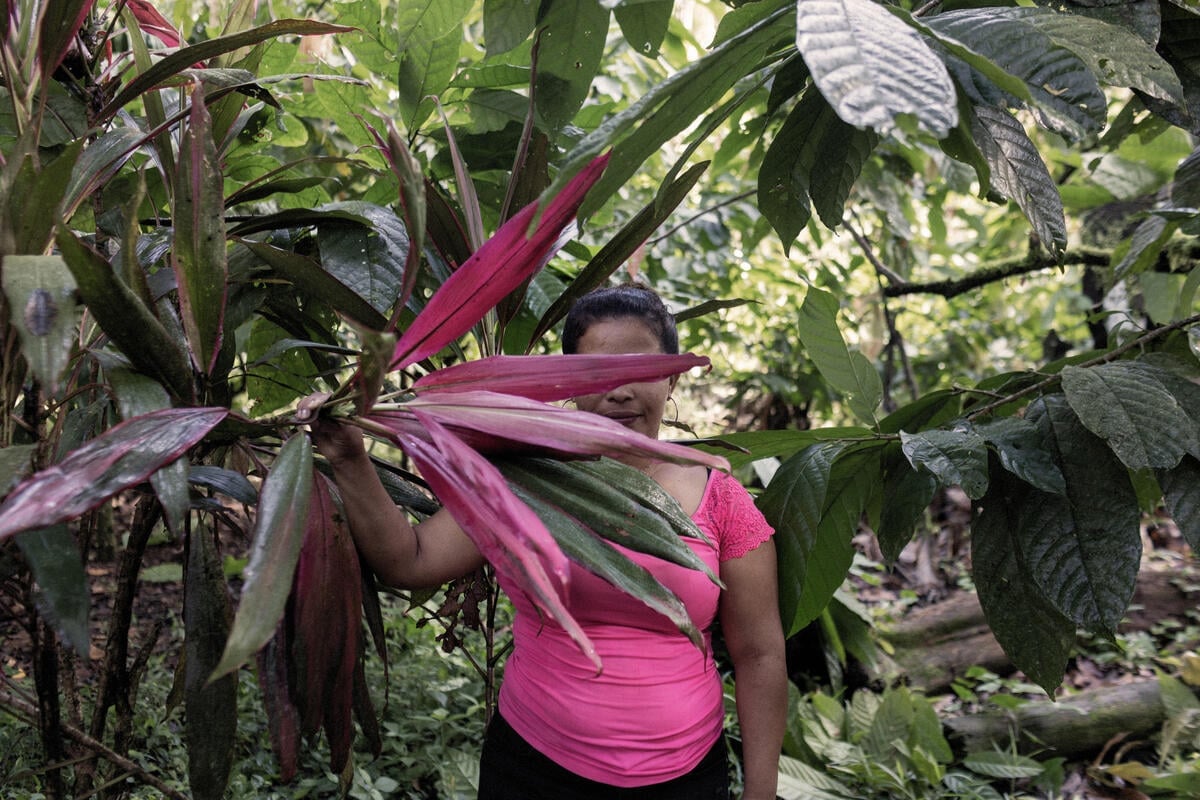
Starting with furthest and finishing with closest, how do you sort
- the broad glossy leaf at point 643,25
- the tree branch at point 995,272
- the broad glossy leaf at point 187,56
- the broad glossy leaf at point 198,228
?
the tree branch at point 995,272 < the broad glossy leaf at point 643,25 < the broad glossy leaf at point 187,56 < the broad glossy leaf at point 198,228

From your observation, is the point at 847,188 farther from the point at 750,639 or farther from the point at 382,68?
the point at 382,68

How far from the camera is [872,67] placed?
546 millimetres

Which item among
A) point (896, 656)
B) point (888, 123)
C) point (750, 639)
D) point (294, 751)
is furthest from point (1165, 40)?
point (896, 656)

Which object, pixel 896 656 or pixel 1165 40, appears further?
pixel 896 656

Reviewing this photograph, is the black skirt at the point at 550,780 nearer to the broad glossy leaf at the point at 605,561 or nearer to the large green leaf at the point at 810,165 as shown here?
the broad glossy leaf at the point at 605,561

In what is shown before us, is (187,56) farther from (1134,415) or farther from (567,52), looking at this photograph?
(1134,415)

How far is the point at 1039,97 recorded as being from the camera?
0.67 metres

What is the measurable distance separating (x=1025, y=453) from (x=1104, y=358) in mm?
293

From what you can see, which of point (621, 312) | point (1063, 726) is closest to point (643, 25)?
point (621, 312)

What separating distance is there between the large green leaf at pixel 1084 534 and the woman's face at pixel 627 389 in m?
0.45

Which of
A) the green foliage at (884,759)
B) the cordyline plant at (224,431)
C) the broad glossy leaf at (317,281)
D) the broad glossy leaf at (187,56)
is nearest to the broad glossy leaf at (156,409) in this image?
the cordyline plant at (224,431)

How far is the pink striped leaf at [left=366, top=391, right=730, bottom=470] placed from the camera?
25.8 inches

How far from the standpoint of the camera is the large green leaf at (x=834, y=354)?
4.13 feet

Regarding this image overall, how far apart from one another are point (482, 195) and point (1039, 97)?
0.97 m
